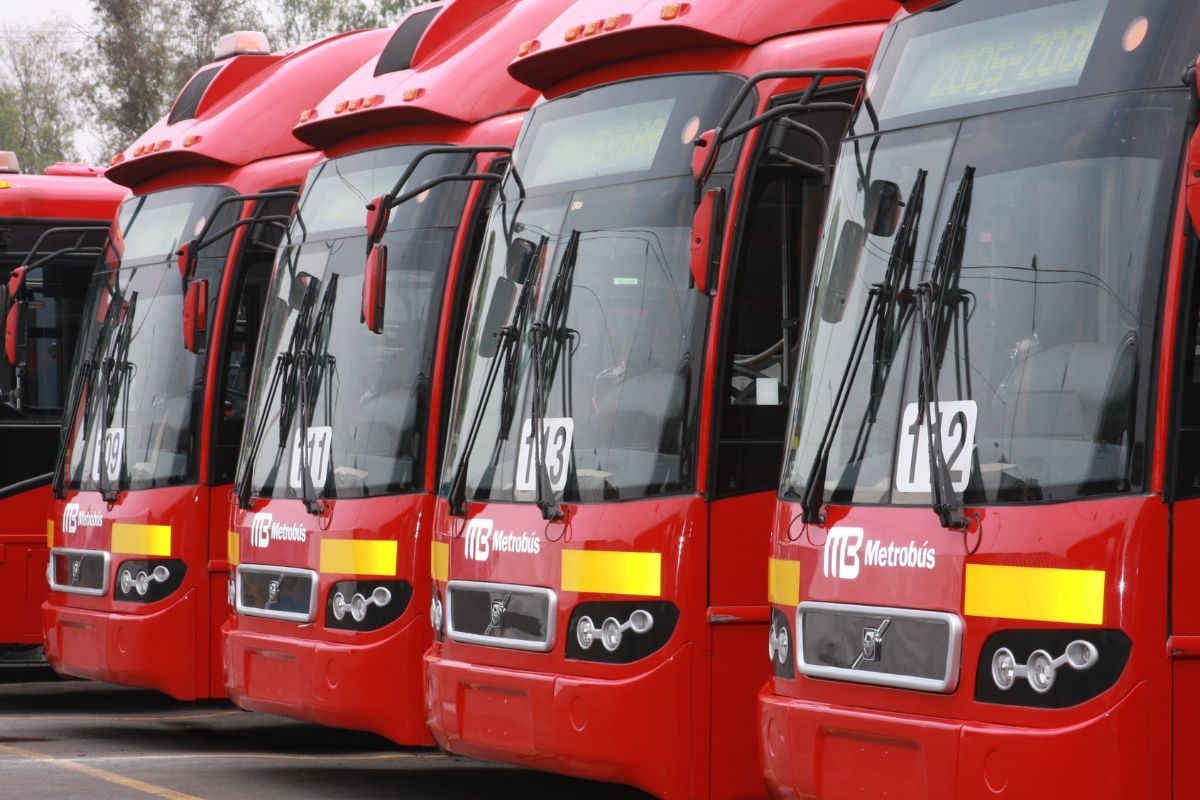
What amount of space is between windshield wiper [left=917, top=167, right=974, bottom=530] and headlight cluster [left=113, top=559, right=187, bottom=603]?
5967mm

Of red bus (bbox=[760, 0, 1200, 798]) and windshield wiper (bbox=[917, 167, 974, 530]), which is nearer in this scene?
red bus (bbox=[760, 0, 1200, 798])

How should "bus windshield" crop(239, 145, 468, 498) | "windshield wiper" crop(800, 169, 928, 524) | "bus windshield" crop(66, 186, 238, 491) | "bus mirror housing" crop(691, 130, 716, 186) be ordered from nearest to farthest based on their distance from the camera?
"windshield wiper" crop(800, 169, 928, 524)
"bus mirror housing" crop(691, 130, 716, 186)
"bus windshield" crop(239, 145, 468, 498)
"bus windshield" crop(66, 186, 238, 491)

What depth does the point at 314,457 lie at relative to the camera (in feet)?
Result: 32.1

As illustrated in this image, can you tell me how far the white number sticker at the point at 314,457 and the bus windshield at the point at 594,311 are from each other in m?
1.31

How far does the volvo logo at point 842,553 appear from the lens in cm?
638

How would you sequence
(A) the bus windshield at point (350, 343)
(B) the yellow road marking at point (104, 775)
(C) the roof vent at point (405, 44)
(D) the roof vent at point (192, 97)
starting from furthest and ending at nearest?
(D) the roof vent at point (192, 97) < (C) the roof vent at point (405, 44) < (A) the bus windshield at point (350, 343) < (B) the yellow road marking at point (104, 775)

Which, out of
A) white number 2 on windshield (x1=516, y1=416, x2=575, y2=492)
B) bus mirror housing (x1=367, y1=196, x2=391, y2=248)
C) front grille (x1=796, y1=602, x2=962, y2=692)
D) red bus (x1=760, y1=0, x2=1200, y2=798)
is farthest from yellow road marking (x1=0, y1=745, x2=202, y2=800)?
front grille (x1=796, y1=602, x2=962, y2=692)

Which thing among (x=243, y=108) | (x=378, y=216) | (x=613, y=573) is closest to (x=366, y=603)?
(x=378, y=216)

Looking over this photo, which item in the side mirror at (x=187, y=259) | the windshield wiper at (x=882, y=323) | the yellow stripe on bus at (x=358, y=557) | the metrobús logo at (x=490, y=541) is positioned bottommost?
the yellow stripe on bus at (x=358, y=557)

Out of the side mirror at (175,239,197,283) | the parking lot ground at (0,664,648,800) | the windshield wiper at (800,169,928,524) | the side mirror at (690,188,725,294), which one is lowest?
the parking lot ground at (0,664,648,800)

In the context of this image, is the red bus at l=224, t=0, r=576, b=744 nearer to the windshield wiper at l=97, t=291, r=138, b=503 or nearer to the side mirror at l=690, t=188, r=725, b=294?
the windshield wiper at l=97, t=291, r=138, b=503

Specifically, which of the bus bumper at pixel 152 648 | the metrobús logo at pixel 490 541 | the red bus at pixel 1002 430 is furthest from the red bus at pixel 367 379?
the red bus at pixel 1002 430

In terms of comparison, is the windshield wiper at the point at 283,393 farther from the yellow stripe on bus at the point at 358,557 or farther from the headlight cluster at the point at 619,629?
the headlight cluster at the point at 619,629

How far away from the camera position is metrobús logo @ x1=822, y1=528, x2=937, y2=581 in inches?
241
